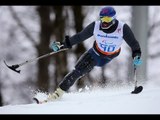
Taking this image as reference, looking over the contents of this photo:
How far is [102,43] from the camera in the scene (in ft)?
28.5

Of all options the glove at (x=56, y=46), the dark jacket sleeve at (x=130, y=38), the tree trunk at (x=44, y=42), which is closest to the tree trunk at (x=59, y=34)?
the tree trunk at (x=44, y=42)

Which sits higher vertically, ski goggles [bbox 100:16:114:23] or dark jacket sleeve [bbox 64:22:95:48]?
ski goggles [bbox 100:16:114:23]

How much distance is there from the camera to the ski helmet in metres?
8.41

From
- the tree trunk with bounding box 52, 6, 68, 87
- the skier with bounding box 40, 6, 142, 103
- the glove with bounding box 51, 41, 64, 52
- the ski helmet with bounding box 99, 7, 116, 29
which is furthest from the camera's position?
the tree trunk with bounding box 52, 6, 68, 87

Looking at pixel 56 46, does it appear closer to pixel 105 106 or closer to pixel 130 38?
pixel 130 38

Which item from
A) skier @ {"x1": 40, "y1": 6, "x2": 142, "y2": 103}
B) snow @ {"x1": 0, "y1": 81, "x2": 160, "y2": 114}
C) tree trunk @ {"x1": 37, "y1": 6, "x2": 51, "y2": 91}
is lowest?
snow @ {"x1": 0, "y1": 81, "x2": 160, "y2": 114}

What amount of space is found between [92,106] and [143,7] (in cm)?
463

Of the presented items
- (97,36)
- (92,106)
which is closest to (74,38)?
(97,36)

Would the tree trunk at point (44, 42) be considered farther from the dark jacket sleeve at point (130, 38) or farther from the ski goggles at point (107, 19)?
the ski goggles at point (107, 19)

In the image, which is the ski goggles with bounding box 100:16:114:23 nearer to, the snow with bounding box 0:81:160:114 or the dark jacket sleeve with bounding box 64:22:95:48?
the dark jacket sleeve with bounding box 64:22:95:48

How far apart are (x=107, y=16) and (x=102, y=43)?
0.44 metres

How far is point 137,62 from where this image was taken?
8594mm

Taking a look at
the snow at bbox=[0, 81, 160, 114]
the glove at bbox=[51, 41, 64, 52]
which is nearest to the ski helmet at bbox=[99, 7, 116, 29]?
the glove at bbox=[51, 41, 64, 52]

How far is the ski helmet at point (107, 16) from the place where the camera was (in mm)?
8414
